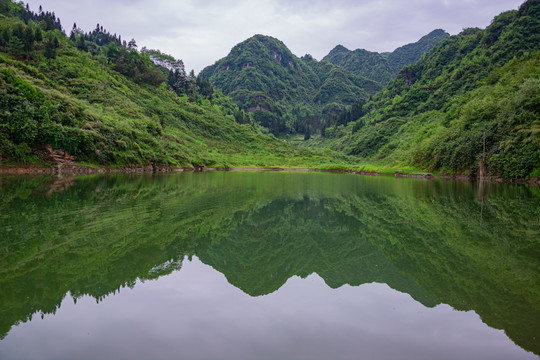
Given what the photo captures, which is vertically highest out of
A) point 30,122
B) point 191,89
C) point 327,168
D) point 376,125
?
point 191,89

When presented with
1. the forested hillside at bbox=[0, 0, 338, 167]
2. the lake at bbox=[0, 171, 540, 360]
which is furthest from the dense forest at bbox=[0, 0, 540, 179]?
the lake at bbox=[0, 171, 540, 360]

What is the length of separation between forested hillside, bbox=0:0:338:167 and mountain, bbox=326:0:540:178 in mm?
34325

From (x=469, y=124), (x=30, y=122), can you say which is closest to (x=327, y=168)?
(x=469, y=124)

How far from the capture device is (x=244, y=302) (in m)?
6.14

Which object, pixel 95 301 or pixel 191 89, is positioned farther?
pixel 191 89

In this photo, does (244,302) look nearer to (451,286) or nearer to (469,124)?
(451,286)

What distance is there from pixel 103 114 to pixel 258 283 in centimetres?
6215

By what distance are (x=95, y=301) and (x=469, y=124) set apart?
56.5 m

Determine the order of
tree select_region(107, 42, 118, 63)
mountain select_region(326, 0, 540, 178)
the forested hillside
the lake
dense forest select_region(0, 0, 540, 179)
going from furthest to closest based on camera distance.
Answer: tree select_region(107, 42, 118, 63), the forested hillside, dense forest select_region(0, 0, 540, 179), mountain select_region(326, 0, 540, 178), the lake

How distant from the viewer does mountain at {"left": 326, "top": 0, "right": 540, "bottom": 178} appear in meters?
37.7

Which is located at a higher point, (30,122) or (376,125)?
(376,125)

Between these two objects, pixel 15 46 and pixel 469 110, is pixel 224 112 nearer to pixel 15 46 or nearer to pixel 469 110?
pixel 15 46

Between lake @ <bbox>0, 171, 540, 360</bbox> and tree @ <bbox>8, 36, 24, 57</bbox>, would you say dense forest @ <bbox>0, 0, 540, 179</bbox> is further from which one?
lake @ <bbox>0, 171, 540, 360</bbox>

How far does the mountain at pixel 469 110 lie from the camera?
37.7m
